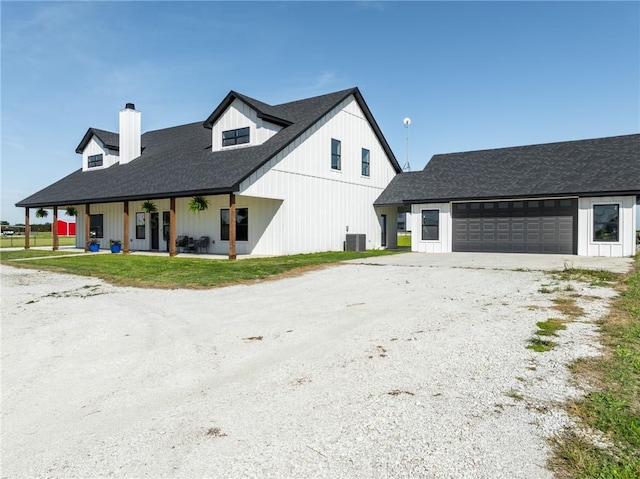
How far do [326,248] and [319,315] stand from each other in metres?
14.8

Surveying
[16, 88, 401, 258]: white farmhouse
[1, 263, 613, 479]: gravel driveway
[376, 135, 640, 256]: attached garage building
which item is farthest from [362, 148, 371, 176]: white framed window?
[1, 263, 613, 479]: gravel driveway

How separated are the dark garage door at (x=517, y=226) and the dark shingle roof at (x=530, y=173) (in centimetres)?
78

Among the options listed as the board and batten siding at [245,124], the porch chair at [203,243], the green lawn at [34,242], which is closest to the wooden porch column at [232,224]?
the porch chair at [203,243]

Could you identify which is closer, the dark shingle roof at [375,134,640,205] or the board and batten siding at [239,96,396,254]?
the dark shingle roof at [375,134,640,205]

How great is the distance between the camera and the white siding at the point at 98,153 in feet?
92.2

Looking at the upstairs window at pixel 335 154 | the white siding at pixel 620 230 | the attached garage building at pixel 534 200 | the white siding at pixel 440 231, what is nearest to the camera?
the white siding at pixel 620 230

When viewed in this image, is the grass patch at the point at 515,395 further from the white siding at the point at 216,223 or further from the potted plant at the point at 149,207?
the potted plant at the point at 149,207

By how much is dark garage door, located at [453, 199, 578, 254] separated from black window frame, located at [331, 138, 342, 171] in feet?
23.0

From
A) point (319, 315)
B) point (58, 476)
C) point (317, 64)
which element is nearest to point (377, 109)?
point (317, 64)

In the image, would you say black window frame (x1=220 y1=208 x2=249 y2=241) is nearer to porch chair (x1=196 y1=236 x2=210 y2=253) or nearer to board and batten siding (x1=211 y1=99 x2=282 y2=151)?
porch chair (x1=196 y1=236 x2=210 y2=253)

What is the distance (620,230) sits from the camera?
18578mm

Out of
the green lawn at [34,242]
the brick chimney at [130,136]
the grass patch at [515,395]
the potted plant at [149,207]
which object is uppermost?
the brick chimney at [130,136]

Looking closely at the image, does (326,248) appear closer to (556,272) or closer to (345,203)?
(345,203)

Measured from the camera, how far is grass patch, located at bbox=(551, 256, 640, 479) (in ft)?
8.40
